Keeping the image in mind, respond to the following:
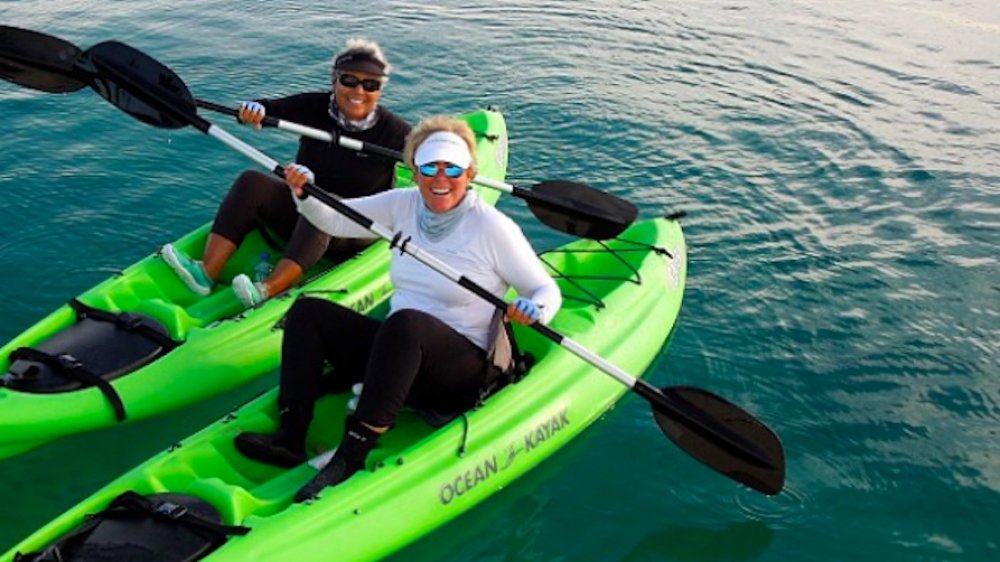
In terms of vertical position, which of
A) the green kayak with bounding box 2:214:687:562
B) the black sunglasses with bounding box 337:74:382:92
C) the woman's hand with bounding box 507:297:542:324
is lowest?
the green kayak with bounding box 2:214:687:562

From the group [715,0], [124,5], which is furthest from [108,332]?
[715,0]

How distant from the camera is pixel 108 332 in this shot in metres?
5.95

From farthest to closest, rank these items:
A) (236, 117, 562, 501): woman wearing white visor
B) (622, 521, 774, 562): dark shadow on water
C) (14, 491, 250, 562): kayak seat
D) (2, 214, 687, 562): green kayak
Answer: (622, 521, 774, 562): dark shadow on water → (236, 117, 562, 501): woman wearing white visor → (2, 214, 687, 562): green kayak → (14, 491, 250, 562): kayak seat

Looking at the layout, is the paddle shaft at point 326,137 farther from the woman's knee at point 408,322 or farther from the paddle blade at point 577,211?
the woman's knee at point 408,322

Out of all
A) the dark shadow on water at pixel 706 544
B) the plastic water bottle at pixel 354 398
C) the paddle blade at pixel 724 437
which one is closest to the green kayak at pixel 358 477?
the plastic water bottle at pixel 354 398

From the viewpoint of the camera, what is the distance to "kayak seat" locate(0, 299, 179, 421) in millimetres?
5570

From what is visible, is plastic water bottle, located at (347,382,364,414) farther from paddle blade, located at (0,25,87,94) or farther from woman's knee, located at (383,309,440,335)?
paddle blade, located at (0,25,87,94)

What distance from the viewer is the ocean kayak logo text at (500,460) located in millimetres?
4984

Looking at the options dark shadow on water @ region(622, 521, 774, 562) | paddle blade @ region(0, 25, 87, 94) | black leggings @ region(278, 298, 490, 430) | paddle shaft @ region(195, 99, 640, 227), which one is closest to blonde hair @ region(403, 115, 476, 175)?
black leggings @ region(278, 298, 490, 430)

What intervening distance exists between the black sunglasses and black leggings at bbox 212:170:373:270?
914mm

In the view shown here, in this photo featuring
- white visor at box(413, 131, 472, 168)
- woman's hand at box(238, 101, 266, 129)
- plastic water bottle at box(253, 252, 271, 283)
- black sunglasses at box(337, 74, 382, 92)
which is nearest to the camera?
white visor at box(413, 131, 472, 168)

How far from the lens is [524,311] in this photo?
4.62m

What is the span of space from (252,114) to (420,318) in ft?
7.44

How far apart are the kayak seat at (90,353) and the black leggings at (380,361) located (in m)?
1.37
